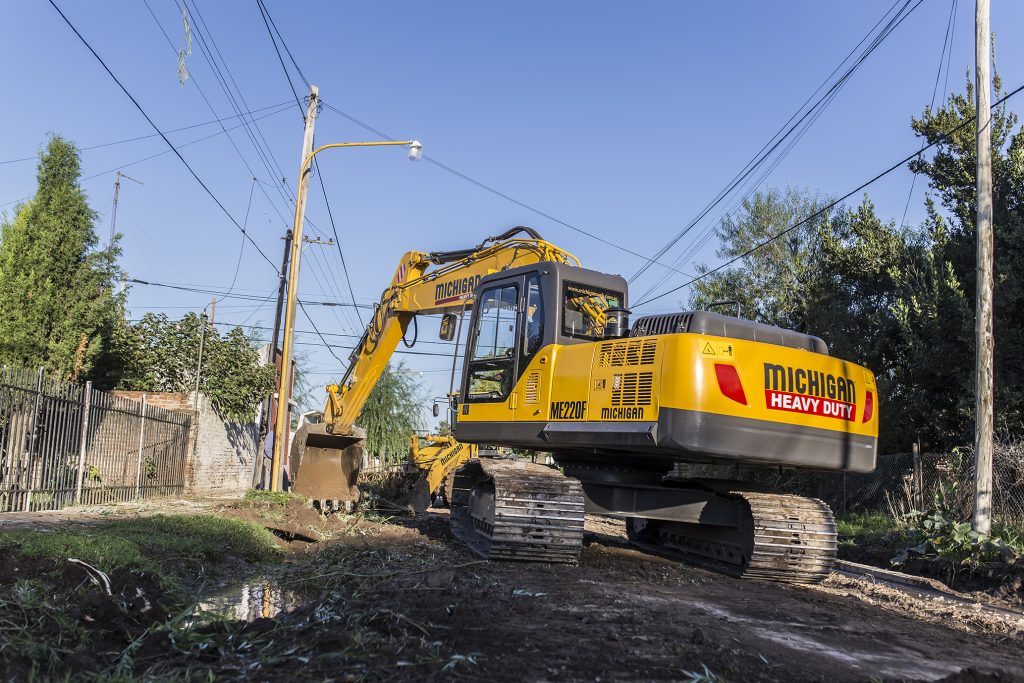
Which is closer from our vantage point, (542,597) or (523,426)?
(542,597)

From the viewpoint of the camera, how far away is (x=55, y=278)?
16.8m

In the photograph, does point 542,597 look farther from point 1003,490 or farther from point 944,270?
point 944,270

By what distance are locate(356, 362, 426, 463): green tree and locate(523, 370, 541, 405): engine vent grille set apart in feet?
76.9

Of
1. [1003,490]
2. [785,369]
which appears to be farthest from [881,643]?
[1003,490]

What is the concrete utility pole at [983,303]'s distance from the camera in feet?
39.6

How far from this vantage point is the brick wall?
21391 millimetres

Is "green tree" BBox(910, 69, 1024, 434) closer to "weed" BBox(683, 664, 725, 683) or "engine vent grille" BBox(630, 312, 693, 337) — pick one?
"engine vent grille" BBox(630, 312, 693, 337)

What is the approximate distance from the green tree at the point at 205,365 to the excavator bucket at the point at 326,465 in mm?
10077

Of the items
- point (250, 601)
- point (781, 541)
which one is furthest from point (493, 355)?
point (250, 601)

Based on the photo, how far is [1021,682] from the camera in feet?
14.3

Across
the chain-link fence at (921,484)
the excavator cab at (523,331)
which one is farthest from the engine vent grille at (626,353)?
the chain-link fence at (921,484)

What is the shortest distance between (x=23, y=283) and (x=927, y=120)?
67.1 feet

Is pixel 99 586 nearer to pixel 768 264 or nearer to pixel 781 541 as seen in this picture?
pixel 781 541

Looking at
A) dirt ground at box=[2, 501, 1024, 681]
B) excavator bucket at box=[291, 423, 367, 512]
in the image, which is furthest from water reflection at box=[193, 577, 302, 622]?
excavator bucket at box=[291, 423, 367, 512]
